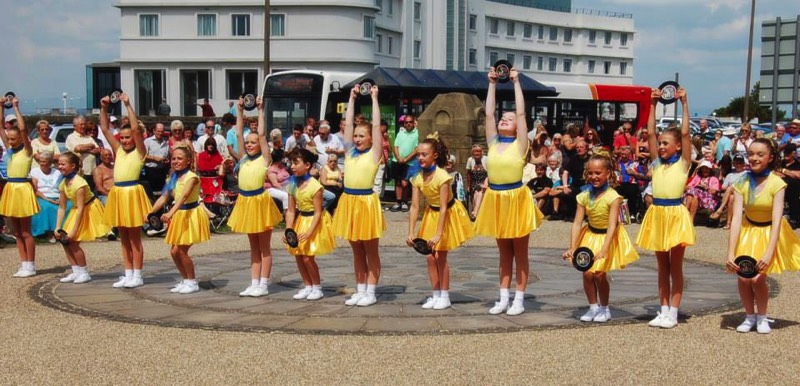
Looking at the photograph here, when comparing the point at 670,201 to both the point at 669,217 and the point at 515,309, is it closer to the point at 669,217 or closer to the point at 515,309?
the point at 669,217

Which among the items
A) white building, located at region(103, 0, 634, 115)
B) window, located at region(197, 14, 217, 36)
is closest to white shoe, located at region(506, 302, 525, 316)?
white building, located at region(103, 0, 634, 115)

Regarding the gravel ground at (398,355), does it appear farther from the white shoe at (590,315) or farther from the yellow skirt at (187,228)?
the yellow skirt at (187,228)

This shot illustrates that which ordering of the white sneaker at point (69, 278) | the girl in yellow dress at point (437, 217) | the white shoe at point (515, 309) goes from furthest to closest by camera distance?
1. the white sneaker at point (69, 278)
2. the girl in yellow dress at point (437, 217)
3. the white shoe at point (515, 309)

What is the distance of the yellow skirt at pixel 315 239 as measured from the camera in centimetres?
1053

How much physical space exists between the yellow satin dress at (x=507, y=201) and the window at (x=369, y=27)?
48.4m

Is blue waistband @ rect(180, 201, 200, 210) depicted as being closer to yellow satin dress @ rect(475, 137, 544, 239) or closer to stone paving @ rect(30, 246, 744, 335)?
stone paving @ rect(30, 246, 744, 335)

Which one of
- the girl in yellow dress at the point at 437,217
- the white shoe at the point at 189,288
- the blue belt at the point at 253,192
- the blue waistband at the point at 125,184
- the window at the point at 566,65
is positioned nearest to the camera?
the girl in yellow dress at the point at 437,217

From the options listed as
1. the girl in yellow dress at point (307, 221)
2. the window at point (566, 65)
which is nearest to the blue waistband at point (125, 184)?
the girl in yellow dress at point (307, 221)

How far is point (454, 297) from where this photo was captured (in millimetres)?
10883

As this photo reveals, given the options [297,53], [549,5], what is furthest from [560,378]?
[549,5]

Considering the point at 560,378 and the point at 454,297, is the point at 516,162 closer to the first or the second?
the point at 454,297

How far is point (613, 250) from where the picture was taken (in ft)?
30.2

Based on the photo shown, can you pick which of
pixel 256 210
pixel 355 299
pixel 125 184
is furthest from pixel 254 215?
pixel 125 184

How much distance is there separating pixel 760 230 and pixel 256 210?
5165 millimetres
